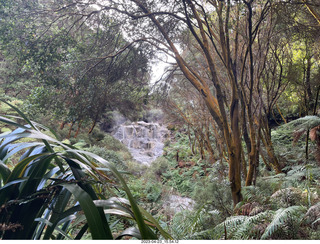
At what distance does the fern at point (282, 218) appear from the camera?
1.07 meters

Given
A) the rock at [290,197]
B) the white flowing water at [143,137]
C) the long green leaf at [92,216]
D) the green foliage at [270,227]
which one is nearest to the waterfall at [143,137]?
the white flowing water at [143,137]

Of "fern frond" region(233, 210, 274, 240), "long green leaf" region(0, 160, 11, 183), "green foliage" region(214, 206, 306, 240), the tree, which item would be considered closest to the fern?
"green foliage" region(214, 206, 306, 240)

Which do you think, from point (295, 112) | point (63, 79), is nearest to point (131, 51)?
point (63, 79)

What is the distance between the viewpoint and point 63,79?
2514mm

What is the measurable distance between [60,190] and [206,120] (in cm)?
571

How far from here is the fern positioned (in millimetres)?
1067

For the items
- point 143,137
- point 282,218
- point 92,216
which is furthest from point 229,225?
point 143,137

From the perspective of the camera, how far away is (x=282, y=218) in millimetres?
1119

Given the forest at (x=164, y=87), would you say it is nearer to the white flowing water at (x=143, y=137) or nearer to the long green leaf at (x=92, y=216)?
the long green leaf at (x=92, y=216)

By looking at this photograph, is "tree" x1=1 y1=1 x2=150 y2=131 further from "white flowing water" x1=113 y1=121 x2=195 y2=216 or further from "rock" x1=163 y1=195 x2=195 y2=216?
"white flowing water" x1=113 y1=121 x2=195 y2=216

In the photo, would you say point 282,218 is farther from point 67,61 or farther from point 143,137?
point 143,137

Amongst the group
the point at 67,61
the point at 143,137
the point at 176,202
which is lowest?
the point at 176,202

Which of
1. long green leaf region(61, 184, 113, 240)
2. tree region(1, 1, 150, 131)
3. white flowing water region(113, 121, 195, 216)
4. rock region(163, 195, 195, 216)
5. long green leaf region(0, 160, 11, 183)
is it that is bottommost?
rock region(163, 195, 195, 216)

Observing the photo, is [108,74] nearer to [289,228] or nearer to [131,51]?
[131,51]
